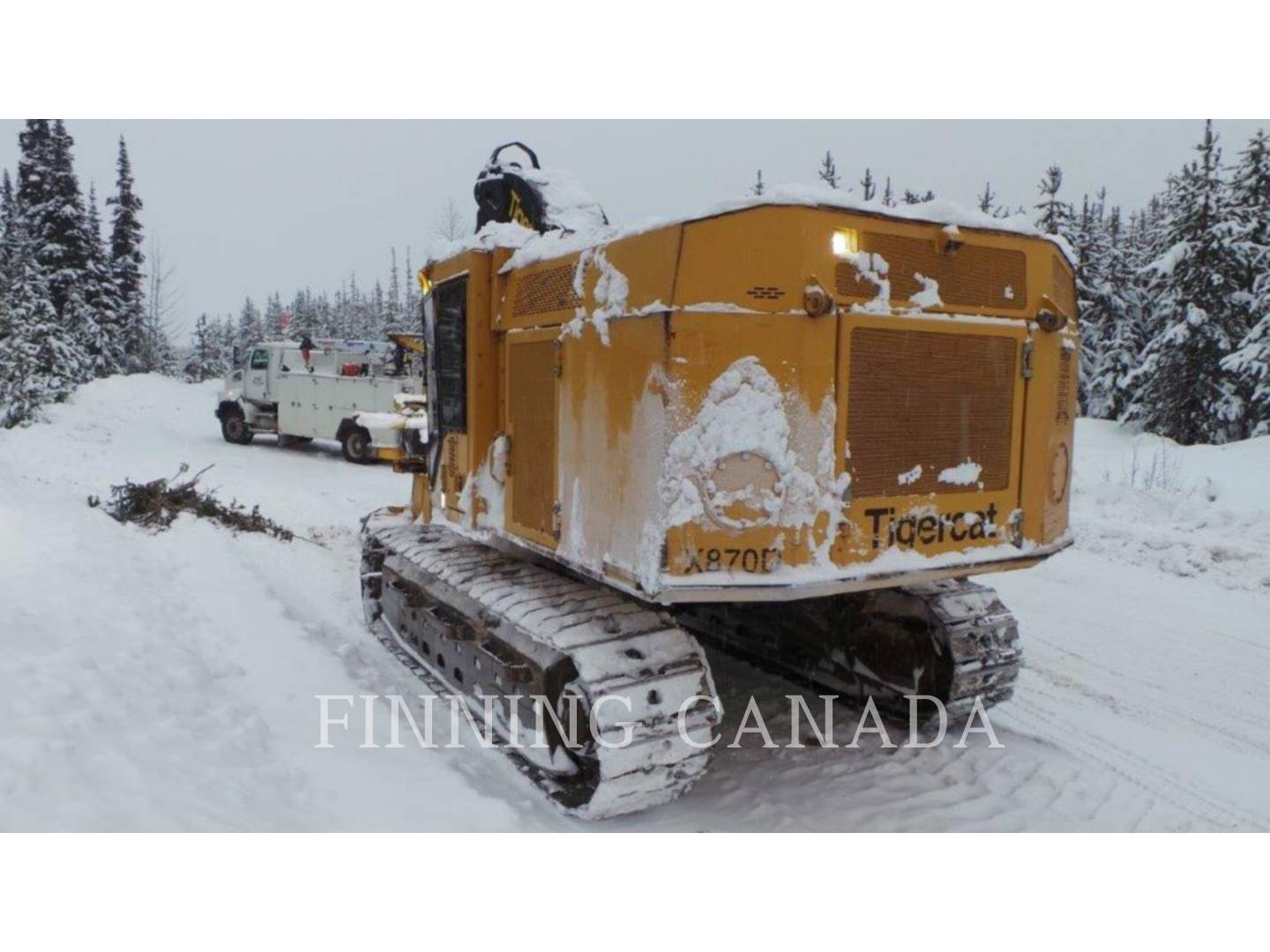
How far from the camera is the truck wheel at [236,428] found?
2148 cm

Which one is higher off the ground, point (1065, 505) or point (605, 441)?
point (605, 441)

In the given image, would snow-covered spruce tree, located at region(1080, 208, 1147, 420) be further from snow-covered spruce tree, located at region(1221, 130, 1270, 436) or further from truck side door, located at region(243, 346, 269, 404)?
truck side door, located at region(243, 346, 269, 404)

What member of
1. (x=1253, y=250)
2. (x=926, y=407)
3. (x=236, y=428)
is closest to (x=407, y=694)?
(x=926, y=407)

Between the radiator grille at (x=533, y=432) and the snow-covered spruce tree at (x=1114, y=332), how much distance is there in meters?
34.1

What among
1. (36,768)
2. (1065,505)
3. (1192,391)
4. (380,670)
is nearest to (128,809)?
(36,768)

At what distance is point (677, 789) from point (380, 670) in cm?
278

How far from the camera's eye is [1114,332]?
35.5 m

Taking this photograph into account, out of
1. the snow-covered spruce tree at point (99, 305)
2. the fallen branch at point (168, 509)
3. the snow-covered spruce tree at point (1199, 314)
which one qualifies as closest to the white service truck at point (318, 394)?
the fallen branch at point (168, 509)

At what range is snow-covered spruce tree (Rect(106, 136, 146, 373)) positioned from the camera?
44.0 meters

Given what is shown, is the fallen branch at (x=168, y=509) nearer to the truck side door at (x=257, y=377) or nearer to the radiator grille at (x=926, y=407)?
the radiator grille at (x=926, y=407)

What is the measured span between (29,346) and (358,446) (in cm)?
1055

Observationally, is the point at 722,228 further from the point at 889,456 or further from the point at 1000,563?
the point at 1000,563

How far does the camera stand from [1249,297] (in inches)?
1022

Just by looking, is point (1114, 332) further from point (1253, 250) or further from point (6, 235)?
point (6, 235)
